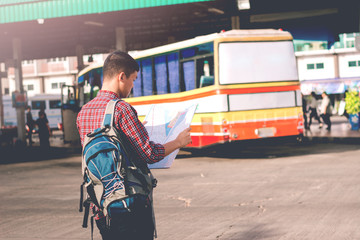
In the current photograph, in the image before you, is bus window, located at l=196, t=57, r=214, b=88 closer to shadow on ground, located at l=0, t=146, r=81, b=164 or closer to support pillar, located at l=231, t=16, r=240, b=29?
shadow on ground, located at l=0, t=146, r=81, b=164

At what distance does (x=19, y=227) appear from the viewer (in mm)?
7062

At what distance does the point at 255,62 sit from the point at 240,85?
76cm

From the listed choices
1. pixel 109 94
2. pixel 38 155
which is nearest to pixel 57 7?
pixel 38 155

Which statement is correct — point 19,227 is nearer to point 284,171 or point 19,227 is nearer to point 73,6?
point 284,171

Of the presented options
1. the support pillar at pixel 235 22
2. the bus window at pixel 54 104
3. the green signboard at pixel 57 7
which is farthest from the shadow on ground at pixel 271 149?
the bus window at pixel 54 104

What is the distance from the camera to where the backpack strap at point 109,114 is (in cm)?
289

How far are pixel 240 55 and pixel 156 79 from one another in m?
3.10

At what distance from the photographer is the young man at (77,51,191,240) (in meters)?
2.87

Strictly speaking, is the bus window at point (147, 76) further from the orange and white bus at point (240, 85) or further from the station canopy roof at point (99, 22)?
the station canopy roof at point (99, 22)

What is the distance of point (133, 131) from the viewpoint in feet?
9.52

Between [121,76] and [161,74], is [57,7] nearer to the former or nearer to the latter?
[161,74]

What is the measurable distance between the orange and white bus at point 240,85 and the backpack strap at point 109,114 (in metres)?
11.4

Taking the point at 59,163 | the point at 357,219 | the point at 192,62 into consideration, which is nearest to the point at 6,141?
the point at 59,163

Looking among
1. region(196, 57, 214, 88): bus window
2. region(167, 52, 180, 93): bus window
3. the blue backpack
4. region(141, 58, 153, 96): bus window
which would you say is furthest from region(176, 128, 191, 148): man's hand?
region(141, 58, 153, 96): bus window
